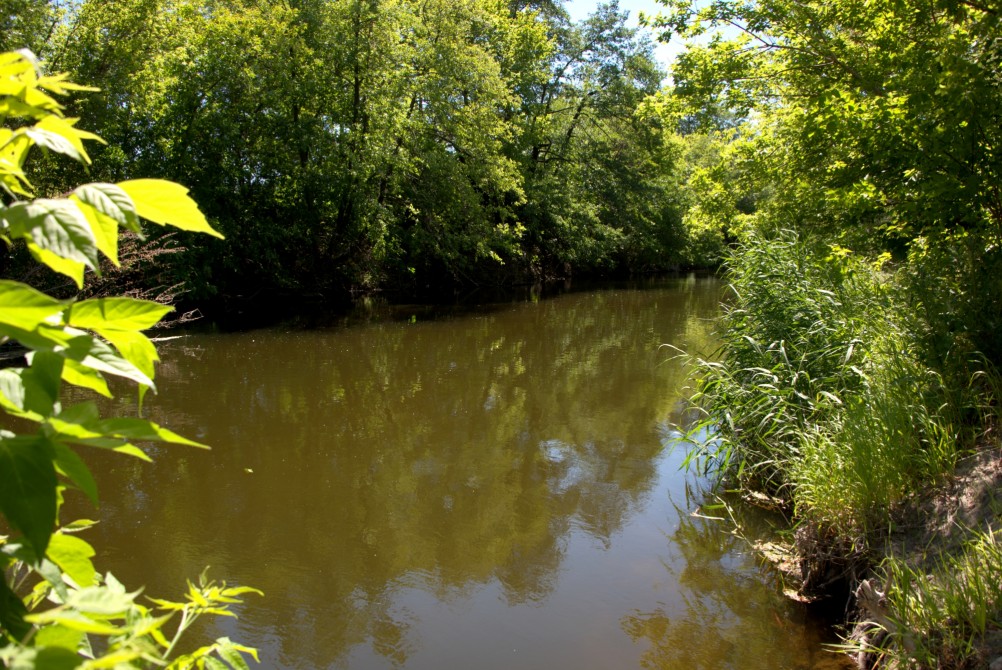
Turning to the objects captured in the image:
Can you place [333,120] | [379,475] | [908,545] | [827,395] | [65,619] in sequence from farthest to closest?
[333,120] < [379,475] < [827,395] < [908,545] < [65,619]

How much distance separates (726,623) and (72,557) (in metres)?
3.86

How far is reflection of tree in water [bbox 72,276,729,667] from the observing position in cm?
433

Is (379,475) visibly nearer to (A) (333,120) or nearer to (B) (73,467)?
(B) (73,467)

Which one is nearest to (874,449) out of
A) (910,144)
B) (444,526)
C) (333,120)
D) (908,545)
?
(908,545)

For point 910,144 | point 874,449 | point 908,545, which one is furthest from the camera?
point 910,144

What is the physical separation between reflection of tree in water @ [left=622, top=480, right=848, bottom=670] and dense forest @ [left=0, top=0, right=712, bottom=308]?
28.1 ft

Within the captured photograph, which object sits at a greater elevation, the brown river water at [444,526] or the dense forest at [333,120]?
the dense forest at [333,120]

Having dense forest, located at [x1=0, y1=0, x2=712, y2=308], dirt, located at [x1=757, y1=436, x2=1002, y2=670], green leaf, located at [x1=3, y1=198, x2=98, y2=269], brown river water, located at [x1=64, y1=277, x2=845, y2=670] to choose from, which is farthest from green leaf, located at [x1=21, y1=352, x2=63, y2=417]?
dense forest, located at [x1=0, y1=0, x2=712, y2=308]

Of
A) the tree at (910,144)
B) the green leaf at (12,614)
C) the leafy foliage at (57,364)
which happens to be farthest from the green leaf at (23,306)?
the tree at (910,144)

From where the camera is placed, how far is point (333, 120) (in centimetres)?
1711

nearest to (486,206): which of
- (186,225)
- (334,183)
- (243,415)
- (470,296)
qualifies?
(470,296)

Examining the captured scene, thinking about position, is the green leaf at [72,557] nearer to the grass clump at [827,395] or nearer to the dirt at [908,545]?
the dirt at [908,545]

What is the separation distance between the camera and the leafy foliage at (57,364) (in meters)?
0.76

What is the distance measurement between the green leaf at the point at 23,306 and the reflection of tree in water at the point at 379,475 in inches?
130
